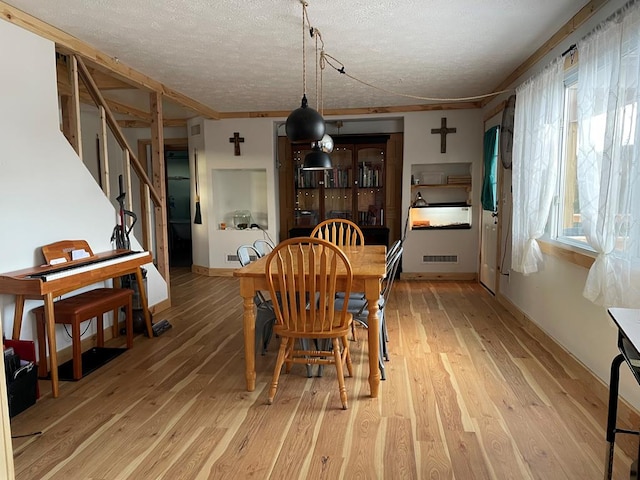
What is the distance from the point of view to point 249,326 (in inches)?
101

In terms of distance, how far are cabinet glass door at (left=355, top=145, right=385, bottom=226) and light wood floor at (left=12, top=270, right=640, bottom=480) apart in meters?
2.94

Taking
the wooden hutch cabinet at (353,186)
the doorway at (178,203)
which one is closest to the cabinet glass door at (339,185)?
the wooden hutch cabinet at (353,186)

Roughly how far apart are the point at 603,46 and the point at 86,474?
3.39 m

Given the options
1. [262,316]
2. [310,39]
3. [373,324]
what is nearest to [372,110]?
[310,39]

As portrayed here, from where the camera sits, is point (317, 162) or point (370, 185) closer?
point (317, 162)

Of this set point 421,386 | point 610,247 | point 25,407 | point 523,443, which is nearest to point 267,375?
point 421,386

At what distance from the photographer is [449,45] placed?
11.1 feet

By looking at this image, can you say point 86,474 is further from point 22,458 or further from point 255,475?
point 255,475

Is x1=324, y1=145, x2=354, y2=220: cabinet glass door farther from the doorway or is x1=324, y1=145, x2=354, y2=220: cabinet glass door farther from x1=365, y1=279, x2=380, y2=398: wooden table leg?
x1=365, y1=279, x2=380, y2=398: wooden table leg

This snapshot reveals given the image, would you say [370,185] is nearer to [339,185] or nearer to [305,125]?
[339,185]

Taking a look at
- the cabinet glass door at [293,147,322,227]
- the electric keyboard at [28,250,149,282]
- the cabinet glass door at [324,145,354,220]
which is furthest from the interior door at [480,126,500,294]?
the electric keyboard at [28,250,149,282]

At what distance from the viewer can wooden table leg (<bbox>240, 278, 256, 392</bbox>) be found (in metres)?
2.53

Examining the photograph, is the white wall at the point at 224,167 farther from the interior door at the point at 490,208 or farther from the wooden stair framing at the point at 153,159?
the interior door at the point at 490,208

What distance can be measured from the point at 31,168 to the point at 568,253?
371cm
